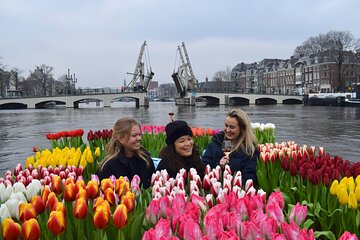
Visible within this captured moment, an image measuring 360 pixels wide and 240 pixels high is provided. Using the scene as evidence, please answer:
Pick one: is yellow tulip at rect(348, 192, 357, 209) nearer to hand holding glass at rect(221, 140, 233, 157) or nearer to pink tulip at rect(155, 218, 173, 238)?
pink tulip at rect(155, 218, 173, 238)

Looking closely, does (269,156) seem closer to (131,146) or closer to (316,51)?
(131,146)

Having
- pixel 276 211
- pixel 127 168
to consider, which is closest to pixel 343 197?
pixel 276 211

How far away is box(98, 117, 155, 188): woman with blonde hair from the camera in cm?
409

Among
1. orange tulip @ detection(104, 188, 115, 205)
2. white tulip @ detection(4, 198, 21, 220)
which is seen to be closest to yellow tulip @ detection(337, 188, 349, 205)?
orange tulip @ detection(104, 188, 115, 205)

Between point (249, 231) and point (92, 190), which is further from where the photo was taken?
point (92, 190)

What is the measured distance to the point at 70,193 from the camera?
235 cm

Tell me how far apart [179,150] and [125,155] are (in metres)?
0.60

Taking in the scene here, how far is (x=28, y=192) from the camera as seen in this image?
8.94ft

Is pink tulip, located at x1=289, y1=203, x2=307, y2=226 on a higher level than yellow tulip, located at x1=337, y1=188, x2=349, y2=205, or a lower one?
higher

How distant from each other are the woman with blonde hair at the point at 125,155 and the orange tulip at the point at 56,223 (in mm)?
2149

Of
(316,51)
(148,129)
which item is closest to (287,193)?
(148,129)

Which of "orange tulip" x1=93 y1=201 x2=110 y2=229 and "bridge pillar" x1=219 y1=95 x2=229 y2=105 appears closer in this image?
"orange tulip" x1=93 y1=201 x2=110 y2=229

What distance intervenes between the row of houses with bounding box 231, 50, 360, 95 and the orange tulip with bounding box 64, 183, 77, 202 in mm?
58824

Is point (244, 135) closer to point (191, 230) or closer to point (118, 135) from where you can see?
point (118, 135)
